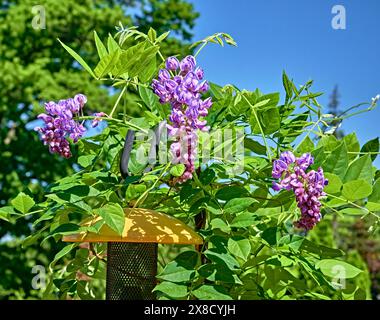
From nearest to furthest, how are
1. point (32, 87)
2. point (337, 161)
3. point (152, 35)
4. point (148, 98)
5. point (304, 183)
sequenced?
point (304, 183)
point (337, 161)
point (152, 35)
point (148, 98)
point (32, 87)

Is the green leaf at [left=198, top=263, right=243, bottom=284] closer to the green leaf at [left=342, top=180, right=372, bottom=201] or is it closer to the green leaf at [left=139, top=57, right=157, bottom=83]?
the green leaf at [left=342, top=180, right=372, bottom=201]

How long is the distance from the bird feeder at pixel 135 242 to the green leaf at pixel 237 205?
13 centimetres

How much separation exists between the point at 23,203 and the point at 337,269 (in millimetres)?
776

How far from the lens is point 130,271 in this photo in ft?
5.75

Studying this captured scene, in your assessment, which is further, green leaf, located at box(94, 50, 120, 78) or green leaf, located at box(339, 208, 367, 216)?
green leaf, located at box(339, 208, 367, 216)

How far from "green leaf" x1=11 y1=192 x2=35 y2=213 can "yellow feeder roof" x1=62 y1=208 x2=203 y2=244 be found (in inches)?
4.8

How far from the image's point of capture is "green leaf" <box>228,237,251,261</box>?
137 cm

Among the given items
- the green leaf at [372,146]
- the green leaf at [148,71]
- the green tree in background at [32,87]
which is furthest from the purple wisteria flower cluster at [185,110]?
the green tree in background at [32,87]

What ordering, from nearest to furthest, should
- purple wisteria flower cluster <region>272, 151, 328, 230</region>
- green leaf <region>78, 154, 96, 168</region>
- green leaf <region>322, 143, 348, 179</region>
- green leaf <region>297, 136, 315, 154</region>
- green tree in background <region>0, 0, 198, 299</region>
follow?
1. purple wisteria flower cluster <region>272, 151, 328, 230</region>
2. green leaf <region>322, 143, 348, 179</region>
3. green leaf <region>297, 136, 315, 154</region>
4. green leaf <region>78, 154, 96, 168</region>
5. green tree in background <region>0, 0, 198, 299</region>

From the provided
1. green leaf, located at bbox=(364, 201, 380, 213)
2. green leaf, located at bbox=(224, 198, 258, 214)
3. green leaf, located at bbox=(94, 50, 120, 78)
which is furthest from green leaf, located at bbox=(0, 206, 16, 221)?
green leaf, located at bbox=(364, 201, 380, 213)

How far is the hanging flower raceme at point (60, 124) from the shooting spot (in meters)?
1.55

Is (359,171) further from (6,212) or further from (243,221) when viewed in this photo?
(6,212)

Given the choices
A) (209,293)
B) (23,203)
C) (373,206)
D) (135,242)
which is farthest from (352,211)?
(23,203)

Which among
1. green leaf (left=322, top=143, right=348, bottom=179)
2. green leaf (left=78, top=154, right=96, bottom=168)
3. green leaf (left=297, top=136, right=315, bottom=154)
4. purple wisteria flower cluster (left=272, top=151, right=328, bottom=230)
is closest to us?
purple wisteria flower cluster (left=272, top=151, right=328, bottom=230)
